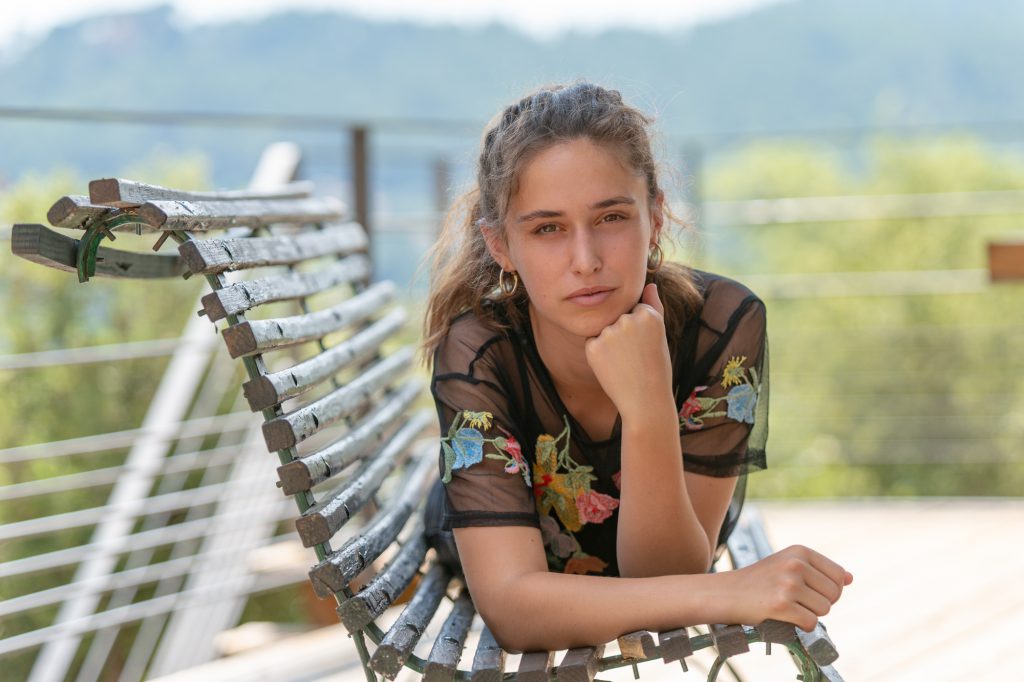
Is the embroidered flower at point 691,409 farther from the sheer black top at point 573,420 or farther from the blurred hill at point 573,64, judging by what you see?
the blurred hill at point 573,64

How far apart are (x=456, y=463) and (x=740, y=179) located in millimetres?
31645

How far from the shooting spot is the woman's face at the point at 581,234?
144cm

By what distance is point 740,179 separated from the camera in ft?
105

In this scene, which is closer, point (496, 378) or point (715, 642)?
point (715, 642)

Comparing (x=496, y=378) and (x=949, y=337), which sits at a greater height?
(x=496, y=378)

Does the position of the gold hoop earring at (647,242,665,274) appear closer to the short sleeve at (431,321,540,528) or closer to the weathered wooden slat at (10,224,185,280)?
the short sleeve at (431,321,540,528)

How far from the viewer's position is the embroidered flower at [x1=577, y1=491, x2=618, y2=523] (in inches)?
65.3

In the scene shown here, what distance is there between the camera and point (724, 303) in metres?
1.64

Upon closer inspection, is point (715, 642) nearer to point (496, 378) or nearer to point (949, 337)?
point (496, 378)

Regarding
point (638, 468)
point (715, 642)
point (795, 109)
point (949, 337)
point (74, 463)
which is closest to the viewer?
point (715, 642)

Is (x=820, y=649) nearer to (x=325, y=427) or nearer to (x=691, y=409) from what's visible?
(x=691, y=409)

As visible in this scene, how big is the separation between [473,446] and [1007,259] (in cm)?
227

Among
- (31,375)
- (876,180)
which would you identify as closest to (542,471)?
(31,375)

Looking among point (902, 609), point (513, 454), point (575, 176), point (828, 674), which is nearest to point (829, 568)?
point (828, 674)
